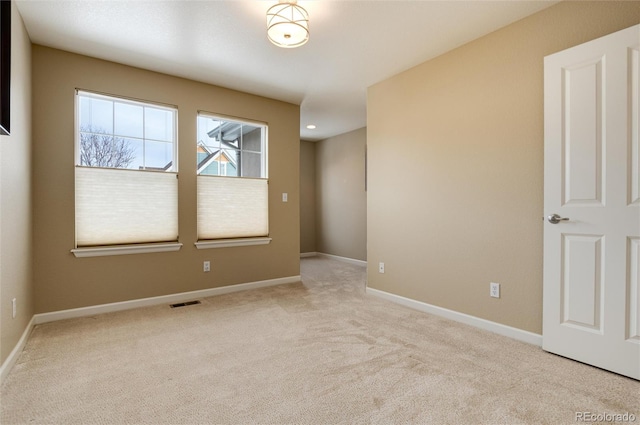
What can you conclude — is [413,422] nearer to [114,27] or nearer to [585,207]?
[585,207]

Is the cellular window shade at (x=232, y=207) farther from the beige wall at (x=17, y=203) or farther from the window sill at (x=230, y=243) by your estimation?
the beige wall at (x=17, y=203)

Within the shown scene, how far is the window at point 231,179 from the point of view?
12.7 feet

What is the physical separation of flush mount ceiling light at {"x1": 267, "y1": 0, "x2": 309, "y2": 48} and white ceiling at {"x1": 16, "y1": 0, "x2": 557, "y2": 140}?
13 cm

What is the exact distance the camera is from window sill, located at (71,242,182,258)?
3.09 m

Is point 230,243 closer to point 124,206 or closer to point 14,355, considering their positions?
point 124,206

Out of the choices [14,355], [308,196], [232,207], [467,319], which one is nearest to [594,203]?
[467,319]

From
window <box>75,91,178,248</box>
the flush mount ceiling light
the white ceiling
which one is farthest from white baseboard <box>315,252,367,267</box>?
the flush mount ceiling light

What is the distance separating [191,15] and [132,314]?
2.77 m

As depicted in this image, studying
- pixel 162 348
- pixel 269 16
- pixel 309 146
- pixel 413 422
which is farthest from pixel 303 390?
pixel 309 146

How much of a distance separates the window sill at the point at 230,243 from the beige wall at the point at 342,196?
232cm

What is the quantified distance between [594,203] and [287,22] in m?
2.38

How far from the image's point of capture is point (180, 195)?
3.64 m

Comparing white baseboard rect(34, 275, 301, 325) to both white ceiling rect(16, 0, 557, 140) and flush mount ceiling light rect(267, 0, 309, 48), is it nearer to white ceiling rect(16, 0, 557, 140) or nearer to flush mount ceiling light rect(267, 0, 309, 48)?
white ceiling rect(16, 0, 557, 140)

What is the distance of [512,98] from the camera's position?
2.58 meters
